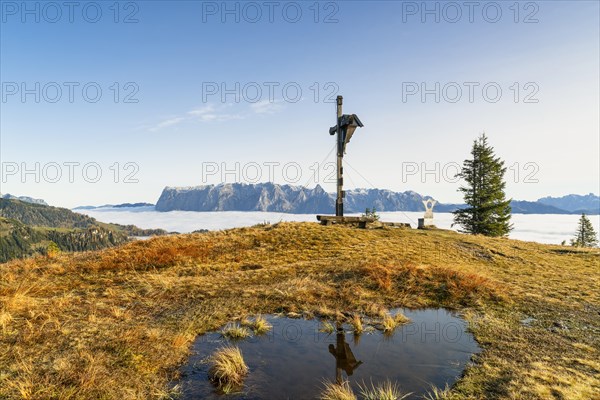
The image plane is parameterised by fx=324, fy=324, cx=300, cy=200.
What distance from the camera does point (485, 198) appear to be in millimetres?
46781

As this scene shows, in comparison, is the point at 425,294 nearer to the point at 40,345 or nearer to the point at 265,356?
the point at 265,356

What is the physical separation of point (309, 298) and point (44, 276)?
431 inches

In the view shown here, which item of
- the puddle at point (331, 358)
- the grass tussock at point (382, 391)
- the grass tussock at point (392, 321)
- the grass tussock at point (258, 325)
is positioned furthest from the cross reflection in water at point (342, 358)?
the grass tussock at point (258, 325)

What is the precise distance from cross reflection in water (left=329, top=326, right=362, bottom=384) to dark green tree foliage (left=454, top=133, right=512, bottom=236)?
4625 centimetres

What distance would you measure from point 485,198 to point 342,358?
1887 inches

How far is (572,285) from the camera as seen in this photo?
528 inches

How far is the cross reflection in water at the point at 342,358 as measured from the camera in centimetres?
609

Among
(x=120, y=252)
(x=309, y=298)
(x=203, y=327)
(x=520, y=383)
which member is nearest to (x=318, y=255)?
(x=309, y=298)

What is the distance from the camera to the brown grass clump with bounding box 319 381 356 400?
4949 millimetres

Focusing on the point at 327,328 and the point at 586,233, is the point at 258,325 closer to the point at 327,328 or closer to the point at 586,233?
the point at 327,328

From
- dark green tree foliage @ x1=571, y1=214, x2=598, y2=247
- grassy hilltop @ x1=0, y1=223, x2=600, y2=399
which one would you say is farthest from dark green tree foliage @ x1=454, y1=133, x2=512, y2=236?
dark green tree foliage @ x1=571, y1=214, x2=598, y2=247

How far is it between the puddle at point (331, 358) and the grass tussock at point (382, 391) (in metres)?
0.13

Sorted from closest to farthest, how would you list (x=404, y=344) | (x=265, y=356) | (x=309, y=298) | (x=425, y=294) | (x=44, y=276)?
(x=265, y=356) → (x=404, y=344) → (x=309, y=298) → (x=425, y=294) → (x=44, y=276)

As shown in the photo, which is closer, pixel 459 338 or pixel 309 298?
pixel 459 338
